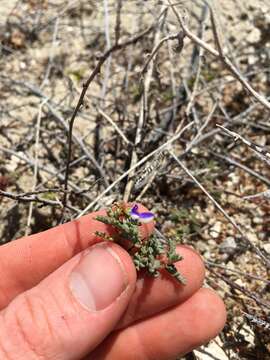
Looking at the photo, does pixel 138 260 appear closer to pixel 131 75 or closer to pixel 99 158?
pixel 99 158

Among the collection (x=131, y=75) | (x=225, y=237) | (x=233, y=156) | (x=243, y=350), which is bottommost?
(x=243, y=350)

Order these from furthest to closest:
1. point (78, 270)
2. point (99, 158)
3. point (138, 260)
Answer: point (99, 158)
point (138, 260)
point (78, 270)

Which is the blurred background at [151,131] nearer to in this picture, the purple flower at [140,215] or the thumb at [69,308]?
the purple flower at [140,215]

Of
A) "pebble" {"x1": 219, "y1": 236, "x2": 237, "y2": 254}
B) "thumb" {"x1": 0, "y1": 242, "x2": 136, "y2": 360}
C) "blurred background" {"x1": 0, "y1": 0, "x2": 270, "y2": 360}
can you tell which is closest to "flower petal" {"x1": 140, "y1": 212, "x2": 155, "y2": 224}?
"thumb" {"x1": 0, "y1": 242, "x2": 136, "y2": 360}

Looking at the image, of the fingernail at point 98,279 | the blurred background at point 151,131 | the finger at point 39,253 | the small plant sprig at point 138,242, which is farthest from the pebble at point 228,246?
the fingernail at point 98,279

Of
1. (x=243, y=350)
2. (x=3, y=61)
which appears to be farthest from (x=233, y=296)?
(x=3, y=61)

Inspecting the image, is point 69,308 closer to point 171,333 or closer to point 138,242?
point 138,242

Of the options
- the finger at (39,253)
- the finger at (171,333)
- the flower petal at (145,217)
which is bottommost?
the finger at (171,333)
